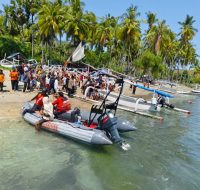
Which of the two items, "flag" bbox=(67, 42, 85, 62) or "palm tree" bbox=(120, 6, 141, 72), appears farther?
"palm tree" bbox=(120, 6, 141, 72)

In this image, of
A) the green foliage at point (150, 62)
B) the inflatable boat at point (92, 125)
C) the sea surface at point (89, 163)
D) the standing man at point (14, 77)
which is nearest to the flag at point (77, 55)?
the standing man at point (14, 77)

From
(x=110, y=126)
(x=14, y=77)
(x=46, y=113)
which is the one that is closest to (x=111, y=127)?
(x=110, y=126)

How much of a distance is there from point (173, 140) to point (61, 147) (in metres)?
6.36

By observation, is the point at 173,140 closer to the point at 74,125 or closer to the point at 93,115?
the point at 93,115

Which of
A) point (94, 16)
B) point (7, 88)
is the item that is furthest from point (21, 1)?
point (7, 88)

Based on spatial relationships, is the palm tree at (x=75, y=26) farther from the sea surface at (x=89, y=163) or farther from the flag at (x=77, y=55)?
the sea surface at (x=89, y=163)

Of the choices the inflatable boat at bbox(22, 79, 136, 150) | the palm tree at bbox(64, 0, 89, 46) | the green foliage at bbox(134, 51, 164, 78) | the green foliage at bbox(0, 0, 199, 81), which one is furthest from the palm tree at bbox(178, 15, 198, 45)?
the inflatable boat at bbox(22, 79, 136, 150)

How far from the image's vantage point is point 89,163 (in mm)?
10070

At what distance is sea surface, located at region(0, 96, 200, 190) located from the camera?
8.57 metres

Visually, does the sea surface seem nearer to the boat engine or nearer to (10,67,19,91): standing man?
the boat engine

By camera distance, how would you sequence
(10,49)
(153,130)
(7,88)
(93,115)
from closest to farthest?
1. (93,115)
2. (153,130)
3. (7,88)
4. (10,49)

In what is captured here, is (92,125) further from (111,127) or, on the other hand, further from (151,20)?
(151,20)

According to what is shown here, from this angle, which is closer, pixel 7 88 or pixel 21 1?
pixel 7 88

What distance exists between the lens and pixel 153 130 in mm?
16547
